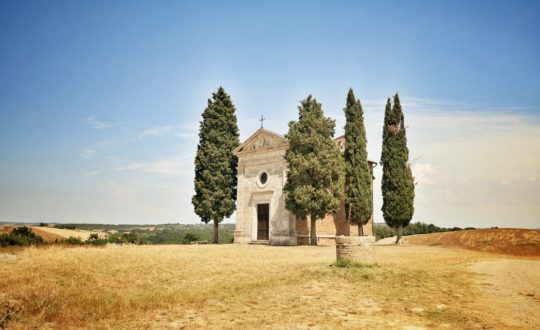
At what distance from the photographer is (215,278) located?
1080cm

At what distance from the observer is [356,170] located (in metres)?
25.5

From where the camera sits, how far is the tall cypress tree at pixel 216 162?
29.0 m

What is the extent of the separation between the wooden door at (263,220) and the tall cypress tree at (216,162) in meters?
2.75

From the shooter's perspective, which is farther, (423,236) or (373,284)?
(423,236)

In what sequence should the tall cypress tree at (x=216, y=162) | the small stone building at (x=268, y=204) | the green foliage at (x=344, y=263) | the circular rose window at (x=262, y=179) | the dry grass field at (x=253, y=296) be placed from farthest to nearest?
the tall cypress tree at (x=216, y=162), the circular rose window at (x=262, y=179), the small stone building at (x=268, y=204), the green foliage at (x=344, y=263), the dry grass field at (x=253, y=296)

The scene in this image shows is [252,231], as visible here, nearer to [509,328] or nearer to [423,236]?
[423,236]

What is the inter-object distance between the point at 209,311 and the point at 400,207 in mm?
20014

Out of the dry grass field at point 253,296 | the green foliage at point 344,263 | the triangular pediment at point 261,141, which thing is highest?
the triangular pediment at point 261,141

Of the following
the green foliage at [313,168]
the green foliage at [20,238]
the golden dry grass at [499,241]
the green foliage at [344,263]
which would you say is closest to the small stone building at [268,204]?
the green foliage at [313,168]

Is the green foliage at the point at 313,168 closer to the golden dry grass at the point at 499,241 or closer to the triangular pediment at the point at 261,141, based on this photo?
the triangular pediment at the point at 261,141

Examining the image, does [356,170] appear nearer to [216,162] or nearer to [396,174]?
[396,174]

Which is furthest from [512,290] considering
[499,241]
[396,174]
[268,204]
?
[268,204]

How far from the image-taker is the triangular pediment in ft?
90.6

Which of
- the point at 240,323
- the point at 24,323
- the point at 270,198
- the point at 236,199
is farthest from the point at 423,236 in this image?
the point at 24,323
